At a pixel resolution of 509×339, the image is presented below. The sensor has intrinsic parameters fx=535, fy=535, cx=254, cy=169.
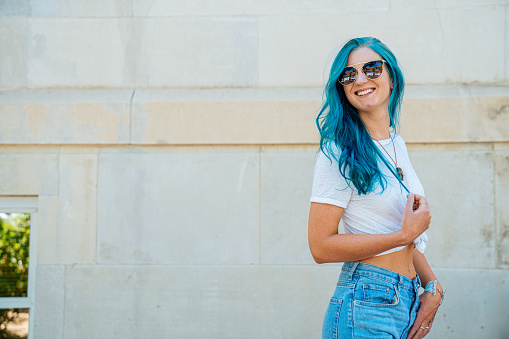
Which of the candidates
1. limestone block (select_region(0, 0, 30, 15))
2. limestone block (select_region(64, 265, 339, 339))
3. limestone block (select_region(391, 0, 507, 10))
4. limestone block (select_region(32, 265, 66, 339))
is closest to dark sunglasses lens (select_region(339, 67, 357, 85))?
limestone block (select_region(64, 265, 339, 339))

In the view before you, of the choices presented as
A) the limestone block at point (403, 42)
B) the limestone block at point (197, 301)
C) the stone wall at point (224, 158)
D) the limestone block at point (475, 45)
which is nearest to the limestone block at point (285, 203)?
the stone wall at point (224, 158)

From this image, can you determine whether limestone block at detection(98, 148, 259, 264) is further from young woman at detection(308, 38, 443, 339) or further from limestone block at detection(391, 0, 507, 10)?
young woman at detection(308, 38, 443, 339)

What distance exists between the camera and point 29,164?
4.06 m

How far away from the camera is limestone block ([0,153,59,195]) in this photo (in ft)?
13.3

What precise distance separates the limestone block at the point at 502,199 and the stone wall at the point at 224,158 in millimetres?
14

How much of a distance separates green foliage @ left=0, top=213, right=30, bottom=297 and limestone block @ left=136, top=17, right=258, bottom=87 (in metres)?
1.49

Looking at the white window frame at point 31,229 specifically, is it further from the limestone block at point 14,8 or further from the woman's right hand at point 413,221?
the woman's right hand at point 413,221

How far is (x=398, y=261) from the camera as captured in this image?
1.94 meters

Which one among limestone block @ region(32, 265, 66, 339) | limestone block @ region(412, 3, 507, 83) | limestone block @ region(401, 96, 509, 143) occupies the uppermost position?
limestone block @ region(412, 3, 507, 83)

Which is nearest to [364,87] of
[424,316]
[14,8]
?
[424,316]

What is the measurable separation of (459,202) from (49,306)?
10.2 ft

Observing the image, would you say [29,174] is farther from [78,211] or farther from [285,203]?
[285,203]

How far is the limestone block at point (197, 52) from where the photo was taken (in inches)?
161

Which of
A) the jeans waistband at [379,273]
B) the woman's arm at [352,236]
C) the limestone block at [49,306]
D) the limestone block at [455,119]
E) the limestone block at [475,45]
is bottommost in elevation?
the limestone block at [49,306]
